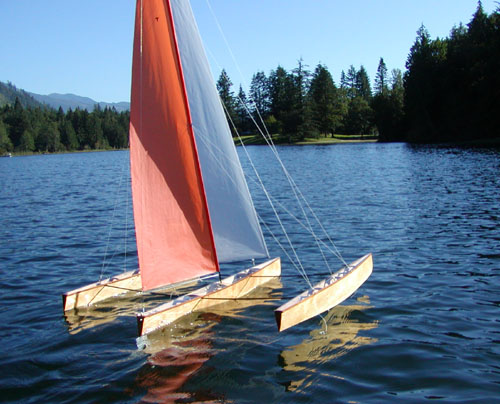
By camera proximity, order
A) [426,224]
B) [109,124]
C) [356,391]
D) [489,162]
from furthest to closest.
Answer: [109,124] → [489,162] → [426,224] → [356,391]

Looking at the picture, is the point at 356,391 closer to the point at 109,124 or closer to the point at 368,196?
the point at 368,196

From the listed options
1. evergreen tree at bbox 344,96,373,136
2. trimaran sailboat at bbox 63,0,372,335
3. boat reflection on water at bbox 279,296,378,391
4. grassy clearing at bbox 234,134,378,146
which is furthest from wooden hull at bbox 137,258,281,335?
evergreen tree at bbox 344,96,373,136

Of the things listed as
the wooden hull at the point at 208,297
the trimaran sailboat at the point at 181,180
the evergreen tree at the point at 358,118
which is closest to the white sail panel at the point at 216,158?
the trimaran sailboat at the point at 181,180

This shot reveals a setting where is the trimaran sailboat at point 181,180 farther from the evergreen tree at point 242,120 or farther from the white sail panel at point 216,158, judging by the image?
the evergreen tree at point 242,120

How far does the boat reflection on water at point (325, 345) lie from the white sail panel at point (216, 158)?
2463 millimetres

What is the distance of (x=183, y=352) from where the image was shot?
870 cm

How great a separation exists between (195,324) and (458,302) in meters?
6.11

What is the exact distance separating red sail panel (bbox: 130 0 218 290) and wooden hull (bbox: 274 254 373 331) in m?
2.45

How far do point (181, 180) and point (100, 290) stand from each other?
11.6 feet

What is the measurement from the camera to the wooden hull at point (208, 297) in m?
9.07

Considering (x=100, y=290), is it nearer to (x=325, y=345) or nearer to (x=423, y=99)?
(x=325, y=345)

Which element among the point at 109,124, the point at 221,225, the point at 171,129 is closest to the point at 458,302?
the point at 221,225

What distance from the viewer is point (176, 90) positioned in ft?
31.0

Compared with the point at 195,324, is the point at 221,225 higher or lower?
higher
